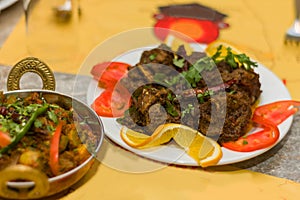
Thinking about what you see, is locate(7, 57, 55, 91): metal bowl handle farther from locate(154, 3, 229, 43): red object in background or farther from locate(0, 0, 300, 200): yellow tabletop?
locate(154, 3, 229, 43): red object in background

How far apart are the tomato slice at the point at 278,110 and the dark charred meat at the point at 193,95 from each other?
0.04m

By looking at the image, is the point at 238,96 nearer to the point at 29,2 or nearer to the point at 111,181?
the point at 111,181

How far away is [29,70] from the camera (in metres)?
1.54

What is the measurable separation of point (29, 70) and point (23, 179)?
402mm

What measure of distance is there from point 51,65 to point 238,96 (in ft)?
2.25

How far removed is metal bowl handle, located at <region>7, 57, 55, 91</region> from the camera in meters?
1.52

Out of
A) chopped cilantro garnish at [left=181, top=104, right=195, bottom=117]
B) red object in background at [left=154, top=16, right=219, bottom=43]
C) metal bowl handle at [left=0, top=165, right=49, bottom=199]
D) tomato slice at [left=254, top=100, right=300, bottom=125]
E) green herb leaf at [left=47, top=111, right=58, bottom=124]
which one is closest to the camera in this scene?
metal bowl handle at [left=0, top=165, right=49, bottom=199]

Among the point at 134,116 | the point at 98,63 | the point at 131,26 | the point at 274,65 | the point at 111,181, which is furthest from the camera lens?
the point at 131,26

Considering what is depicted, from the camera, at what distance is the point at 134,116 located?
152 cm

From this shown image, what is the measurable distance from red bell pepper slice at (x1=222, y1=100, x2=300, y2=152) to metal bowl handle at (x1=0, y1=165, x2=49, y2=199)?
503mm

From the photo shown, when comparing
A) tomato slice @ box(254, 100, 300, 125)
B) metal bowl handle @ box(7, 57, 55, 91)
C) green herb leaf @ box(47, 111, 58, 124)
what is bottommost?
tomato slice @ box(254, 100, 300, 125)

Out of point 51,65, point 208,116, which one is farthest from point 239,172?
point 51,65

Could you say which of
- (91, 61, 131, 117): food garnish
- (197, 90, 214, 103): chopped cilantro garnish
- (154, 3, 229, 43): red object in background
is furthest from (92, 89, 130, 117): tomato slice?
(154, 3, 229, 43): red object in background

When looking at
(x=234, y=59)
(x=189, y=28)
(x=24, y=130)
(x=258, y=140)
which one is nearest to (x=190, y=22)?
(x=189, y=28)
